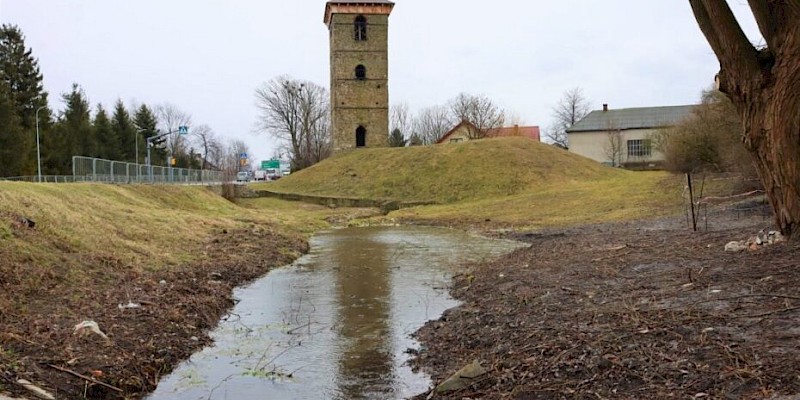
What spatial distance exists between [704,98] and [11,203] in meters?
28.4

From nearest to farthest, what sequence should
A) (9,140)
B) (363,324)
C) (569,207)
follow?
(363,324) < (569,207) < (9,140)

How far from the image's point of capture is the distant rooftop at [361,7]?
200ft

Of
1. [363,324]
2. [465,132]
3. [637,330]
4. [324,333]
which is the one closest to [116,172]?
[363,324]

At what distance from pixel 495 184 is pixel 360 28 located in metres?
26.4

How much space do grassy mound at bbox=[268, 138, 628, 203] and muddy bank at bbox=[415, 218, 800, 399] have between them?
3297 centimetres

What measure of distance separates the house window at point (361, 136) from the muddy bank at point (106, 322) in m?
49.5

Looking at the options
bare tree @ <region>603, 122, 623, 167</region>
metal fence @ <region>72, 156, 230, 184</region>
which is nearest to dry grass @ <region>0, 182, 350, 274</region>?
metal fence @ <region>72, 156, 230, 184</region>

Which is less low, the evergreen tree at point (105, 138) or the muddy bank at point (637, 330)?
the evergreen tree at point (105, 138)

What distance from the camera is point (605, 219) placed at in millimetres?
25250

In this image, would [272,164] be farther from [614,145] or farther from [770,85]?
[770,85]

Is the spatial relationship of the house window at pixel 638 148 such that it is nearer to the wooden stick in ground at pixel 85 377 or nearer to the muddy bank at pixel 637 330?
the muddy bank at pixel 637 330

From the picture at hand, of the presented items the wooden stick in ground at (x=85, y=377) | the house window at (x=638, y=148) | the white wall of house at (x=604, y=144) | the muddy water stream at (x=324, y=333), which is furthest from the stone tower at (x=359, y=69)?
the wooden stick in ground at (x=85, y=377)

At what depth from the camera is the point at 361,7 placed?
61.2 meters

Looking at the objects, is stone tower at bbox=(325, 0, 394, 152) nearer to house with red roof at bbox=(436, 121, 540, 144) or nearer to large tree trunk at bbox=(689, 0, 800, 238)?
house with red roof at bbox=(436, 121, 540, 144)
